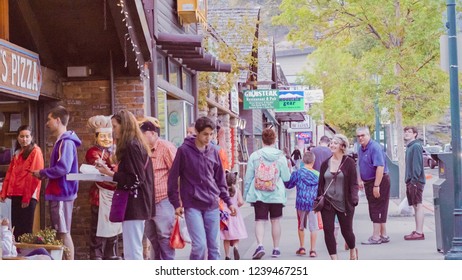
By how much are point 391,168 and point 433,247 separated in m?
12.4

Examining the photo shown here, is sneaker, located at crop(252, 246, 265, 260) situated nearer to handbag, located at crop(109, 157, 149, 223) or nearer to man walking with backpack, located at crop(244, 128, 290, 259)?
man walking with backpack, located at crop(244, 128, 290, 259)

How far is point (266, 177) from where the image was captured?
11.6m

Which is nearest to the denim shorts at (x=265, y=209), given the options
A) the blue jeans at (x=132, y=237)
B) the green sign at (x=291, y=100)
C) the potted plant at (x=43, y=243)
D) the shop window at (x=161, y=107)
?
the shop window at (x=161, y=107)

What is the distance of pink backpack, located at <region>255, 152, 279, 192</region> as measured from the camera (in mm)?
11578

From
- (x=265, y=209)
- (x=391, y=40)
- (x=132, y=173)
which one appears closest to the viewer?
(x=132, y=173)

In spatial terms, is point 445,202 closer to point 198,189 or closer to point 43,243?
point 198,189

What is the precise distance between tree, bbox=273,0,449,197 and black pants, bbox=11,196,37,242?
11143 mm

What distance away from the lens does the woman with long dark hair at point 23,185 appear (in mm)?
9672

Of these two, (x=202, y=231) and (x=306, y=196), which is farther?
(x=306, y=196)

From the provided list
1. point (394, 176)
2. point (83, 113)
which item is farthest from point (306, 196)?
point (394, 176)

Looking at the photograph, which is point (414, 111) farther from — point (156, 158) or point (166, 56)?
point (156, 158)

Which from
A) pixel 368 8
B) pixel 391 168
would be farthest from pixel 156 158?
pixel 391 168

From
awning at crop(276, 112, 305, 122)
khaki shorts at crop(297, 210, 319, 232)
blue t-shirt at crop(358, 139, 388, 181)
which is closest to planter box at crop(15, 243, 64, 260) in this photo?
khaki shorts at crop(297, 210, 319, 232)

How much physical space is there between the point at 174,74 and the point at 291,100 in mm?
18213
